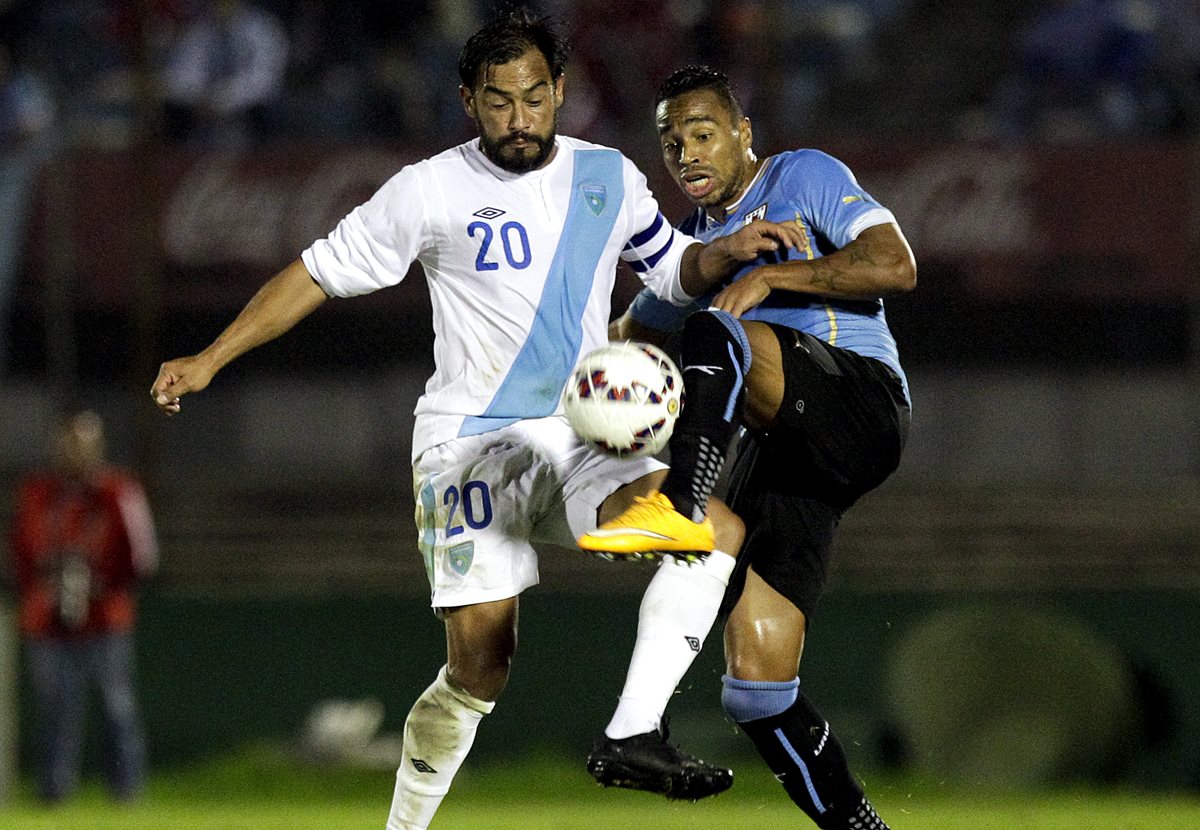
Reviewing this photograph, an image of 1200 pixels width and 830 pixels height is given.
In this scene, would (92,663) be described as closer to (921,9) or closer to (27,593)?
(27,593)

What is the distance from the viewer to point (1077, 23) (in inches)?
554

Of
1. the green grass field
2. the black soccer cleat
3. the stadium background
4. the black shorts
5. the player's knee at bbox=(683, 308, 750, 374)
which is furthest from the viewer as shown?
the stadium background

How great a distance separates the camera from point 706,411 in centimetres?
529

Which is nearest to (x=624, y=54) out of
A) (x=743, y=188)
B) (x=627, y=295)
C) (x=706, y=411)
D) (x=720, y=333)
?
(x=627, y=295)

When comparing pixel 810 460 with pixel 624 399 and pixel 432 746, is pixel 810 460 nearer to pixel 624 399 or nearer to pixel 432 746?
pixel 624 399

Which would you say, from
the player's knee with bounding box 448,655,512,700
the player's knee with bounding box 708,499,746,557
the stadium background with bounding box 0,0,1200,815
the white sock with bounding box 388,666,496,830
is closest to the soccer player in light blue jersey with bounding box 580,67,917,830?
the player's knee with bounding box 708,499,746,557

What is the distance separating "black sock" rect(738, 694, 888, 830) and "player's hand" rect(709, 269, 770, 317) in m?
1.27

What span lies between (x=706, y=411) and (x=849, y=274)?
65 cm

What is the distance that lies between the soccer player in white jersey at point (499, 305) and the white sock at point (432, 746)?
6 centimetres

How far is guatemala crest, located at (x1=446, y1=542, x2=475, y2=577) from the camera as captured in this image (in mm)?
5695

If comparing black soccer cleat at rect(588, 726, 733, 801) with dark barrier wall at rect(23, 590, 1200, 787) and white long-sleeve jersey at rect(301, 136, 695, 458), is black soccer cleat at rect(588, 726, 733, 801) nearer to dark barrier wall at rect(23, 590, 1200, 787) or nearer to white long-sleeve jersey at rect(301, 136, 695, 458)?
white long-sleeve jersey at rect(301, 136, 695, 458)

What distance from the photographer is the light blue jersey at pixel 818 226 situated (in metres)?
5.82

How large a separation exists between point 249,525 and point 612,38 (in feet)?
13.4

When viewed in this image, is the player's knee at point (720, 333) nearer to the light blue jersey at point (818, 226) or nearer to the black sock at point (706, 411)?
the black sock at point (706, 411)
